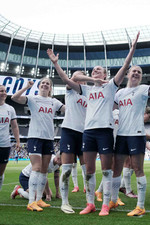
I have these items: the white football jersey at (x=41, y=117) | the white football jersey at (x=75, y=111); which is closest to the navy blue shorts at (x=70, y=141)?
the white football jersey at (x=75, y=111)

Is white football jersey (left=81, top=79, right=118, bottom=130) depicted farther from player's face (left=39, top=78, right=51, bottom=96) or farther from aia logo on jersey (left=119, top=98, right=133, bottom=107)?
player's face (left=39, top=78, right=51, bottom=96)

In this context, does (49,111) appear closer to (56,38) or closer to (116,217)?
(116,217)

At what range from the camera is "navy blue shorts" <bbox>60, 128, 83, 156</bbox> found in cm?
412

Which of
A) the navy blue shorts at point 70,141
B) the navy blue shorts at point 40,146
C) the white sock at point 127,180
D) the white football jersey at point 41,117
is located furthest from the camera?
the white sock at point 127,180

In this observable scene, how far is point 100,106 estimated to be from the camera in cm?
395

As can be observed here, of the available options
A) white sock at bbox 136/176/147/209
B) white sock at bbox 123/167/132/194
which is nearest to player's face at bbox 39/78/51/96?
white sock at bbox 136/176/147/209

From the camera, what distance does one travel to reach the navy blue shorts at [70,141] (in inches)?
162

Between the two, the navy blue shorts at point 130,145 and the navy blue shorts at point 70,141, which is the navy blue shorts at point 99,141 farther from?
the navy blue shorts at point 70,141

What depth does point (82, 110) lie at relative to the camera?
441cm

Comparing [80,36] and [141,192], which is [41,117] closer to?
[141,192]

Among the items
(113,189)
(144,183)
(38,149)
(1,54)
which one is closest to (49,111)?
(38,149)

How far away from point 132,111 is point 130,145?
52 cm

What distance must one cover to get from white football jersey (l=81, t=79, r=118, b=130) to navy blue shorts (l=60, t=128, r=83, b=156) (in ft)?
1.20

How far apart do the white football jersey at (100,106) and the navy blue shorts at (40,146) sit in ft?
3.21
